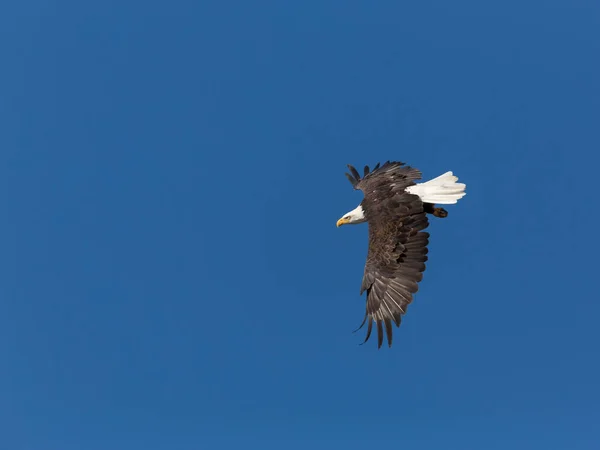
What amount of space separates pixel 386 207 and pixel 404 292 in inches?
97.6

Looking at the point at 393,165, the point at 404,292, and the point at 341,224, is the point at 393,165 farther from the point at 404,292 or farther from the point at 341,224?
the point at 404,292

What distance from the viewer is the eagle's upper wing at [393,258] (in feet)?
57.4

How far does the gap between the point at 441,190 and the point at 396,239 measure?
6.59ft

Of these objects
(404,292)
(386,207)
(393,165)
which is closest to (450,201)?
(386,207)

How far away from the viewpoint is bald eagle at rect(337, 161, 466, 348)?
17.5m

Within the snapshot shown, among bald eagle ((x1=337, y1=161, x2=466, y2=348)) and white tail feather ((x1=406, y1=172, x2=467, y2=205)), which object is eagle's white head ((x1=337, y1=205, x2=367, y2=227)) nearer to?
bald eagle ((x1=337, y1=161, x2=466, y2=348))

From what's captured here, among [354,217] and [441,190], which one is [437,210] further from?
[354,217]

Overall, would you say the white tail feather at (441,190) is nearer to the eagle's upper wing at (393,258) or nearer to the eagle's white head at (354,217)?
the eagle's upper wing at (393,258)

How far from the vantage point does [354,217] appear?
67.0ft

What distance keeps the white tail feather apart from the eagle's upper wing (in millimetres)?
405

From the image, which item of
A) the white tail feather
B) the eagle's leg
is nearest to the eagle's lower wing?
the white tail feather

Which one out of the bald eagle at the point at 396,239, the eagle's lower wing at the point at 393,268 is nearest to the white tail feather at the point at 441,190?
the bald eagle at the point at 396,239

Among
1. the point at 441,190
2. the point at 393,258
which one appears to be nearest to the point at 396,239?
the point at 393,258

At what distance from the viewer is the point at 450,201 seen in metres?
18.9
